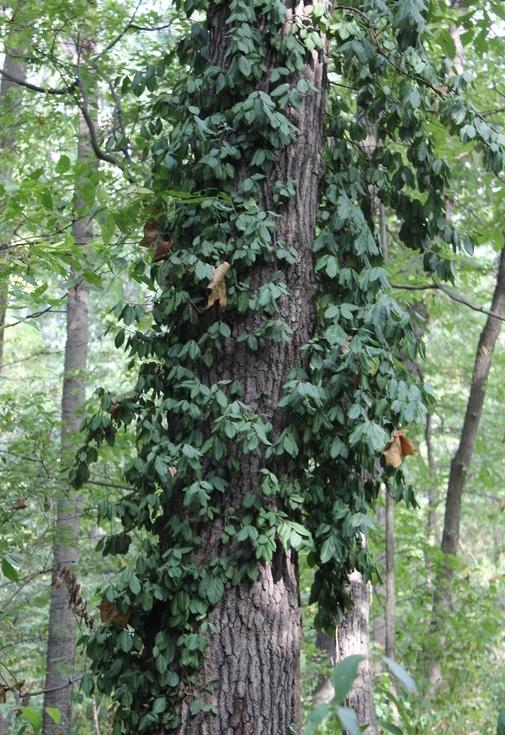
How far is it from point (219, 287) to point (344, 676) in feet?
7.84

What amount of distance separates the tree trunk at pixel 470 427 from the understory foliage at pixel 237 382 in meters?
3.93

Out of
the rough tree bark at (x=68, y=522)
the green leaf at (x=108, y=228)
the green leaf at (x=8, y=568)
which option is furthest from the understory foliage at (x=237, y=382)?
the rough tree bark at (x=68, y=522)

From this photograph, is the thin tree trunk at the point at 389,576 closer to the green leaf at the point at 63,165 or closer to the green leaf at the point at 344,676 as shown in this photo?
the green leaf at the point at 63,165

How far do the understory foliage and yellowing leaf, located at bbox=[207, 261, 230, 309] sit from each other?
0.01 meters

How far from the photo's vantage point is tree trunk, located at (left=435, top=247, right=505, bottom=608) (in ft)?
25.9

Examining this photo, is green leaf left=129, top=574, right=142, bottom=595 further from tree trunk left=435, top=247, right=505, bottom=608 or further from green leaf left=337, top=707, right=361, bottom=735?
tree trunk left=435, top=247, right=505, bottom=608

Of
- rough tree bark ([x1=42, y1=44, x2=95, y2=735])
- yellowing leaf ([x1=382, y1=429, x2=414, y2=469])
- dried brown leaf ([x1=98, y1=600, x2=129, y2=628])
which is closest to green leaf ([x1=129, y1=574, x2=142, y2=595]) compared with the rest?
dried brown leaf ([x1=98, y1=600, x2=129, y2=628])

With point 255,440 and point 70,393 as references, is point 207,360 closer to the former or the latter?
point 255,440

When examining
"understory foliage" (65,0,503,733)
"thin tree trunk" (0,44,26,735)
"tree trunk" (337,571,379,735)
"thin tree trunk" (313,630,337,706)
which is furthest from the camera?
"thin tree trunk" (313,630,337,706)

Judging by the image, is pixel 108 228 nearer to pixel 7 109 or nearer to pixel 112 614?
pixel 112 614

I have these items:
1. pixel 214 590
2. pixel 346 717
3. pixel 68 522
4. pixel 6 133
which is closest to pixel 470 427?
pixel 68 522

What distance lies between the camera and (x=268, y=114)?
3607mm

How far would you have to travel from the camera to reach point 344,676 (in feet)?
4.22

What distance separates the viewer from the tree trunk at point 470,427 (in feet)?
25.9
